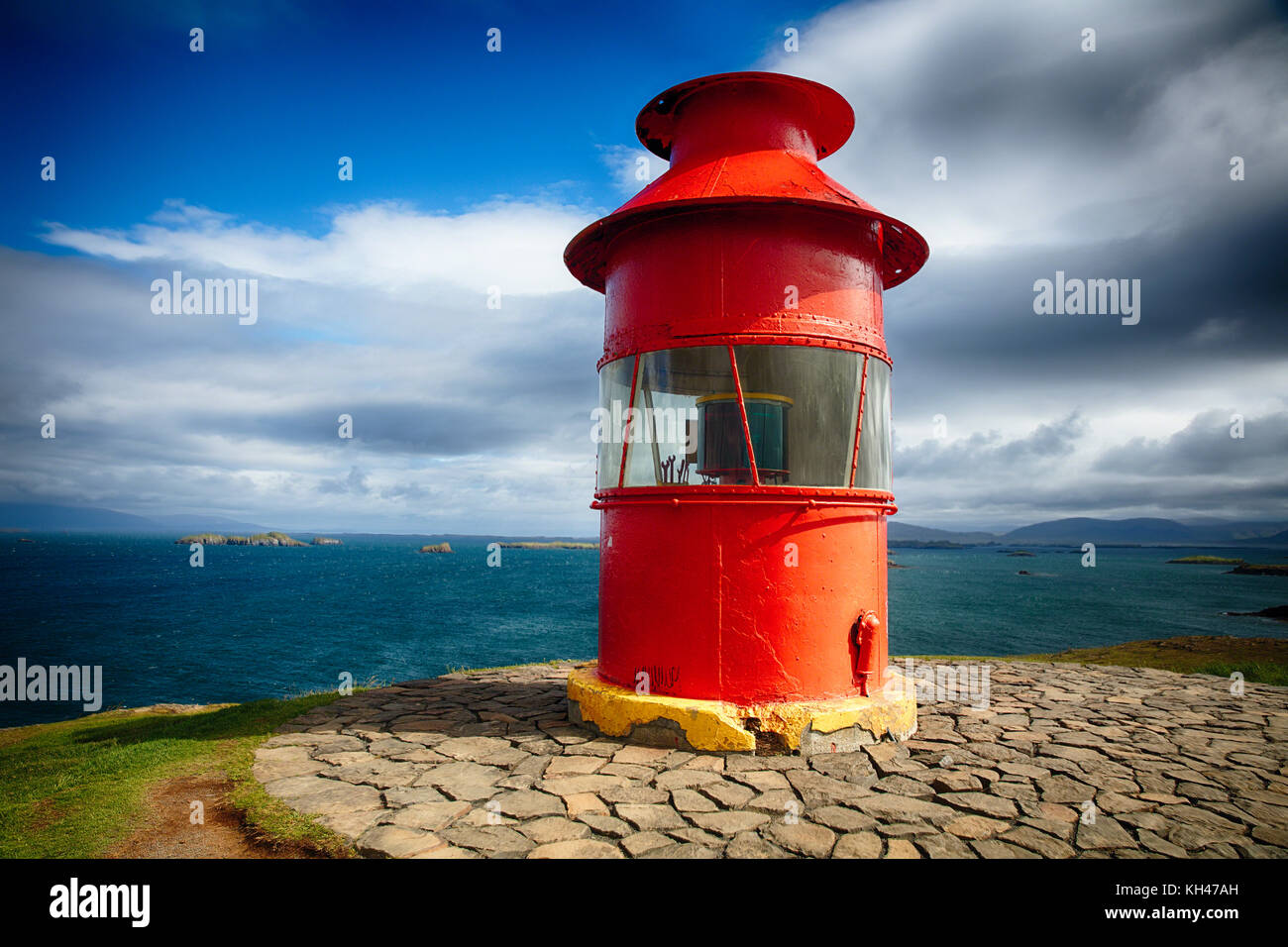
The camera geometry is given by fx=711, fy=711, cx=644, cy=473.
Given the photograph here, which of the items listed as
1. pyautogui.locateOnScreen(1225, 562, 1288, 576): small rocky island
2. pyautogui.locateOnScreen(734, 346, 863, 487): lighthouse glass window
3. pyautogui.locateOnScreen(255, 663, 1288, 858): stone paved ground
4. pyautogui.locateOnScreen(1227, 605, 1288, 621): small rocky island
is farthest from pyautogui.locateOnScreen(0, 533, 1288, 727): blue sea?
pyautogui.locateOnScreen(1225, 562, 1288, 576): small rocky island

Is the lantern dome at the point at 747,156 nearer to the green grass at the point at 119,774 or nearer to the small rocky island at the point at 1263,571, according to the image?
the green grass at the point at 119,774

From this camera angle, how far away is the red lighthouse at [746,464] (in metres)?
6.09

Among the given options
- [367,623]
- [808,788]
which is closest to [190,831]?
[808,788]

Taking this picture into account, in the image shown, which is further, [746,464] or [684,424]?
[684,424]

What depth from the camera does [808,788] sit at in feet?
16.9

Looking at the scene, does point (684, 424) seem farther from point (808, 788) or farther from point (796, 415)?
point (808, 788)

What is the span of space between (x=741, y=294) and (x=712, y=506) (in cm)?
191

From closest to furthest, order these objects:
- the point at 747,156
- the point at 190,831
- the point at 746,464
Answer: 1. the point at 190,831
2. the point at 746,464
3. the point at 747,156

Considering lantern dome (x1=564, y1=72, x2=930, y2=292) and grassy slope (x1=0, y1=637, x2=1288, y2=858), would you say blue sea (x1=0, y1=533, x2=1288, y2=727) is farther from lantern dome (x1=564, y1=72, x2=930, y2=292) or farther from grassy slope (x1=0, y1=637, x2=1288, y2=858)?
lantern dome (x1=564, y1=72, x2=930, y2=292)

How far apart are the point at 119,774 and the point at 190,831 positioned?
1738 mm

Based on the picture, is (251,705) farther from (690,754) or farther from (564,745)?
(690,754)

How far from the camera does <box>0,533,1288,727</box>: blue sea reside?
28875 millimetres

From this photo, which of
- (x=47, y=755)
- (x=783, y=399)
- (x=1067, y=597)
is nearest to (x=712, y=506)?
(x=783, y=399)

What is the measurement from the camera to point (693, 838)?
4344 millimetres
